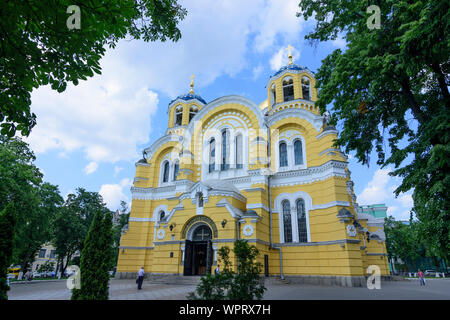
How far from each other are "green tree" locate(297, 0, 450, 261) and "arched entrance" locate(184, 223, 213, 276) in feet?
36.1

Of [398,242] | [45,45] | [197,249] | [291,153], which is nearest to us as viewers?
[45,45]

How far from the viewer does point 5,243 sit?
6.90m

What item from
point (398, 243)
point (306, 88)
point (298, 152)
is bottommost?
point (398, 243)

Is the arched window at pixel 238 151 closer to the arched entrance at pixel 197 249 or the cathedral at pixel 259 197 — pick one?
the cathedral at pixel 259 197

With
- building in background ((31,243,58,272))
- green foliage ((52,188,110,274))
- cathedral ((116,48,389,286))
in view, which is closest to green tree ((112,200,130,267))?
green foliage ((52,188,110,274))

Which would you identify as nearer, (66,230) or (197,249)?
(197,249)

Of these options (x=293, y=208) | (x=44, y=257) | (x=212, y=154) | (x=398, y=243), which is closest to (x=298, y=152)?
(x=293, y=208)

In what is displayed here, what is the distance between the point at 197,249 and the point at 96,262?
10742mm

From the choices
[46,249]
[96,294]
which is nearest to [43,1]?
[96,294]

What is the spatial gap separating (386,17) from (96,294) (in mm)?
12876

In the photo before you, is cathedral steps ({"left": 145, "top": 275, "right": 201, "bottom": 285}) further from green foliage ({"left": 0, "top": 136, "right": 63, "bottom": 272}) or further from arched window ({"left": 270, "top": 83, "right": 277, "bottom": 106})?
arched window ({"left": 270, "top": 83, "right": 277, "bottom": 106})

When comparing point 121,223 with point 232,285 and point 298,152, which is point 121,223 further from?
point 232,285

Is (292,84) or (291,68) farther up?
(291,68)
